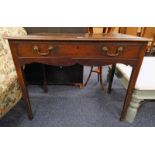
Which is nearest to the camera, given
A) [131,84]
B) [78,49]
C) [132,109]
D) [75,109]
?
[78,49]

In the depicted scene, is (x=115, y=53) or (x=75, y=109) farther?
(x=75, y=109)

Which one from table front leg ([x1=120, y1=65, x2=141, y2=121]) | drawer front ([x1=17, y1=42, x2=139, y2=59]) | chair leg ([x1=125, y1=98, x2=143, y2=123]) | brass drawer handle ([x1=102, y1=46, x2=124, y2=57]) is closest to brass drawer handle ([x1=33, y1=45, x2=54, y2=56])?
drawer front ([x1=17, y1=42, x2=139, y2=59])

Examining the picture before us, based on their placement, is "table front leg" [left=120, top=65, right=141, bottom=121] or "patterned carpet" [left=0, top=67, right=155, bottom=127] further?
"patterned carpet" [left=0, top=67, right=155, bottom=127]

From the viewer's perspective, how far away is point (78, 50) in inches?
35.4

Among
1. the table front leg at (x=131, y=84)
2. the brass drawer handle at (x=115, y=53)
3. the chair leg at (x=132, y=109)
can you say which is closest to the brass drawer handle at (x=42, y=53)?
the brass drawer handle at (x=115, y=53)

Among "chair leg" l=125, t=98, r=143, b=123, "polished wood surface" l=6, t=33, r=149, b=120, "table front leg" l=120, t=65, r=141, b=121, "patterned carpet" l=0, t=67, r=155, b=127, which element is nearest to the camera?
"polished wood surface" l=6, t=33, r=149, b=120

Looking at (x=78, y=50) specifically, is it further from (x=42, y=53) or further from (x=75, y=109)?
(x=75, y=109)

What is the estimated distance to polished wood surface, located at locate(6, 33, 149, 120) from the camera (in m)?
0.86

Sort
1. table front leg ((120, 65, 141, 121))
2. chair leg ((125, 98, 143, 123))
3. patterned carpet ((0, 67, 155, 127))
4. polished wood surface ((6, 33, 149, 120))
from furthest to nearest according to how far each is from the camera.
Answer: patterned carpet ((0, 67, 155, 127)) → chair leg ((125, 98, 143, 123)) → table front leg ((120, 65, 141, 121)) → polished wood surface ((6, 33, 149, 120))

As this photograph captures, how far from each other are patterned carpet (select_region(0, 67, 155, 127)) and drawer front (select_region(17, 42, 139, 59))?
2.09 feet

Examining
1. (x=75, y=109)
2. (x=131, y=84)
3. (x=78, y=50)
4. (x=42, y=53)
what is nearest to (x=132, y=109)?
(x=131, y=84)

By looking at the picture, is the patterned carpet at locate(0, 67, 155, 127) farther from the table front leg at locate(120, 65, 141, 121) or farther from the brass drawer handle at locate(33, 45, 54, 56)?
the brass drawer handle at locate(33, 45, 54, 56)
